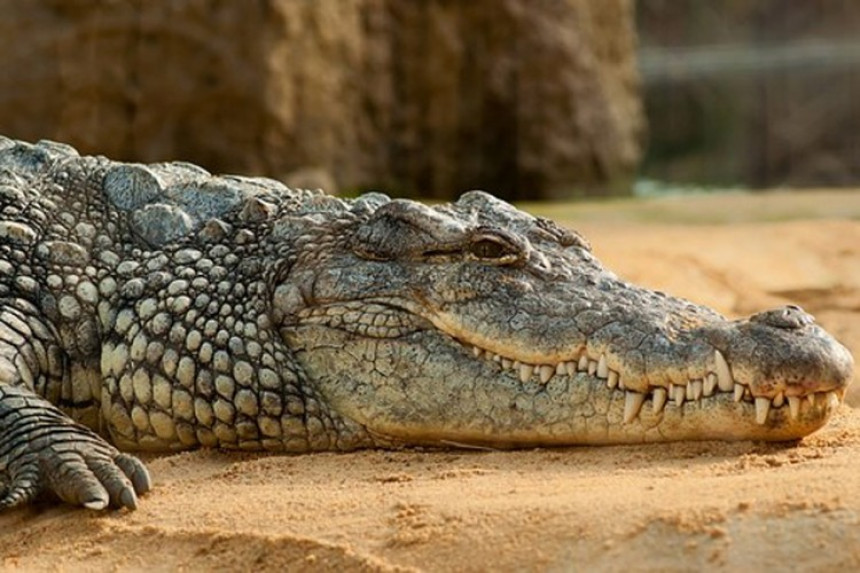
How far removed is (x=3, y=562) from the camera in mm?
3338

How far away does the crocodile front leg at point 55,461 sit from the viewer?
11.6ft

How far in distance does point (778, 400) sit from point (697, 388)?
19 cm

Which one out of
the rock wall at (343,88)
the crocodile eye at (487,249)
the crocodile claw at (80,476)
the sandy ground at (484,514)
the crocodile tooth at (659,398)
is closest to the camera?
the sandy ground at (484,514)

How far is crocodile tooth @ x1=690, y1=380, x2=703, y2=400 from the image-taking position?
141 inches

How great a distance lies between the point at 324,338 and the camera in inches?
160

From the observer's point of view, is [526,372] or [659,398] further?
[526,372]

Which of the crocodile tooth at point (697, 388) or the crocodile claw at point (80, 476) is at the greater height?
the crocodile tooth at point (697, 388)

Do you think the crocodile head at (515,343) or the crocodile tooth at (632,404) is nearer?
the crocodile head at (515,343)

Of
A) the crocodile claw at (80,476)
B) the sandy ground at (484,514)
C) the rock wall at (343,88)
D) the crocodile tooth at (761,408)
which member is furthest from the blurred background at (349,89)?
the crocodile tooth at (761,408)

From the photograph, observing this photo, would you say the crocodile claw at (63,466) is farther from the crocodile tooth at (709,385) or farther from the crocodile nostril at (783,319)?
the crocodile nostril at (783,319)

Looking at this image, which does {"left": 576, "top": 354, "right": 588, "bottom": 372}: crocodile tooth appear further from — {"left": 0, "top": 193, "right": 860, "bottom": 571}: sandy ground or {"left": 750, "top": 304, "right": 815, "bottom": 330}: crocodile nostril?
{"left": 750, "top": 304, "right": 815, "bottom": 330}: crocodile nostril

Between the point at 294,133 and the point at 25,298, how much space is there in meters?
6.74

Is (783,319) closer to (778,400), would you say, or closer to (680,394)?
(778,400)

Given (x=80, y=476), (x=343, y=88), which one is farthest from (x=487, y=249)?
(x=343, y=88)
